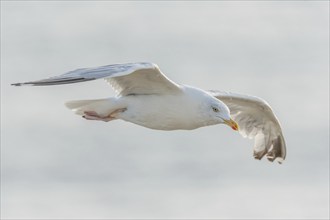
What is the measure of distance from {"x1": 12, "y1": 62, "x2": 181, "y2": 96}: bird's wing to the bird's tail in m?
0.21

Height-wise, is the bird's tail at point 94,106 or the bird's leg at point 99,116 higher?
the bird's tail at point 94,106

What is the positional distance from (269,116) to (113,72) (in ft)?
15.1

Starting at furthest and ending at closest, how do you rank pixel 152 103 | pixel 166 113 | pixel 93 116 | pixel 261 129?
1. pixel 261 129
2. pixel 93 116
3. pixel 152 103
4. pixel 166 113

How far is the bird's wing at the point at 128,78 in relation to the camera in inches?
527

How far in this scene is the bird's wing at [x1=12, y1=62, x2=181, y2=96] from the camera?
44.0 ft

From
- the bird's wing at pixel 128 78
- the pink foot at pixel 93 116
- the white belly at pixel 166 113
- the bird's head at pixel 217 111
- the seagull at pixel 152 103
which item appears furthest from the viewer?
the pink foot at pixel 93 116

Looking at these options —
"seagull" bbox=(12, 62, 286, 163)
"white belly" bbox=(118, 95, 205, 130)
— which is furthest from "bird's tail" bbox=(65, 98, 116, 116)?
"white belly" bbox=(118, 95, 205, 130)

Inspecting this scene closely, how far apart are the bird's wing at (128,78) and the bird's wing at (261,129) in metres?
2.97

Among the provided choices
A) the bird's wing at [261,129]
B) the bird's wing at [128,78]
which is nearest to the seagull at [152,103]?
the bird's wing at [128,78]

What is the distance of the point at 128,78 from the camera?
1476cm

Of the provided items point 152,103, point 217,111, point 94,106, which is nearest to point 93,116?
point 94,106

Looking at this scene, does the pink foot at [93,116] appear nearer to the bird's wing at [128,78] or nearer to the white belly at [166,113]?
the bird's wing at [128,78]

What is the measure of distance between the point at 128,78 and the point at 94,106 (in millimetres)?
809

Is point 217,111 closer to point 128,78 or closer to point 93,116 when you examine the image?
point 128,78
